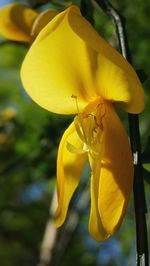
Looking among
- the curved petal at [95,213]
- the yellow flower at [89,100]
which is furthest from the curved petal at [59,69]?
the curved petal at [95,213]

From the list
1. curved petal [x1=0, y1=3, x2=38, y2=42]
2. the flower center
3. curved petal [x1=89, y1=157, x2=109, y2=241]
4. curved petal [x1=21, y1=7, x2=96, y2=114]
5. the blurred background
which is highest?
curved petal [x1=21, y1=7, x2=96, y2=114]

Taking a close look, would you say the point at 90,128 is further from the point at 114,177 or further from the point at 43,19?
the point at 43,19

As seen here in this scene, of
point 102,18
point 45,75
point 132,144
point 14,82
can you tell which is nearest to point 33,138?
point 102,18

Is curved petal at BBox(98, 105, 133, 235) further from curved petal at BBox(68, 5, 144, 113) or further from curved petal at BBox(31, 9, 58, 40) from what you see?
curved petal at BBox(31, 9, 58, 40)

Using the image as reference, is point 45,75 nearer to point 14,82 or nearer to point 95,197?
point 95,197

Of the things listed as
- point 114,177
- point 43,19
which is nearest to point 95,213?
point 114,177

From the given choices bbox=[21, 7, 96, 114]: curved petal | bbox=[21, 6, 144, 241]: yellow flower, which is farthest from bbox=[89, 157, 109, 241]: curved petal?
bbox=[21, 7, 96, 114]: curved petal

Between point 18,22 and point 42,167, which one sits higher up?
point 18,22
